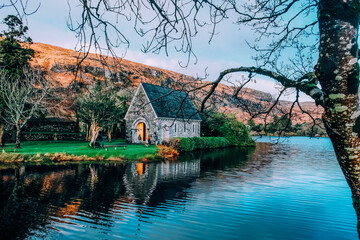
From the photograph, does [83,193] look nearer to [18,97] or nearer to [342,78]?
[342,78]

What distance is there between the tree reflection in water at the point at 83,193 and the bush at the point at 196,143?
32.7 feet

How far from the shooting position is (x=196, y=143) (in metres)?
36.7

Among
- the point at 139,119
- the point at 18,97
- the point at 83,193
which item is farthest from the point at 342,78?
the point at 139,119

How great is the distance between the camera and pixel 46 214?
1001 centimetres

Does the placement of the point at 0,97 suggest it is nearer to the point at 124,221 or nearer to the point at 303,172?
the point at 124,221

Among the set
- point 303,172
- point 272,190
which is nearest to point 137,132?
point 303,172

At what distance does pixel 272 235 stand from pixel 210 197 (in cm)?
447

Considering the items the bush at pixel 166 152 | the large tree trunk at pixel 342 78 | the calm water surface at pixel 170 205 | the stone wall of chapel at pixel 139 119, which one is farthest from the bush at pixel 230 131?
the large tree trunk at pixel 342 78

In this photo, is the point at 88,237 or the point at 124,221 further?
the point at 124,221

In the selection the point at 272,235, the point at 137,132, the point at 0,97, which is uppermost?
the point at 0,97

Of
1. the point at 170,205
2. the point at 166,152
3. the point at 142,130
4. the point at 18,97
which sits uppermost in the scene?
the point at 18,97

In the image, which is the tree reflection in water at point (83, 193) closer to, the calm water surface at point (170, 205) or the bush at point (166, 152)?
the calm water surface at point (170, 205)

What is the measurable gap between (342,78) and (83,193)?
1315cm

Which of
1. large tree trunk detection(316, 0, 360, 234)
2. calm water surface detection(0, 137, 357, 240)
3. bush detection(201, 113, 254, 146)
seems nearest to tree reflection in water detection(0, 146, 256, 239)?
calm water surface detection(0, 137, 357, 240)
